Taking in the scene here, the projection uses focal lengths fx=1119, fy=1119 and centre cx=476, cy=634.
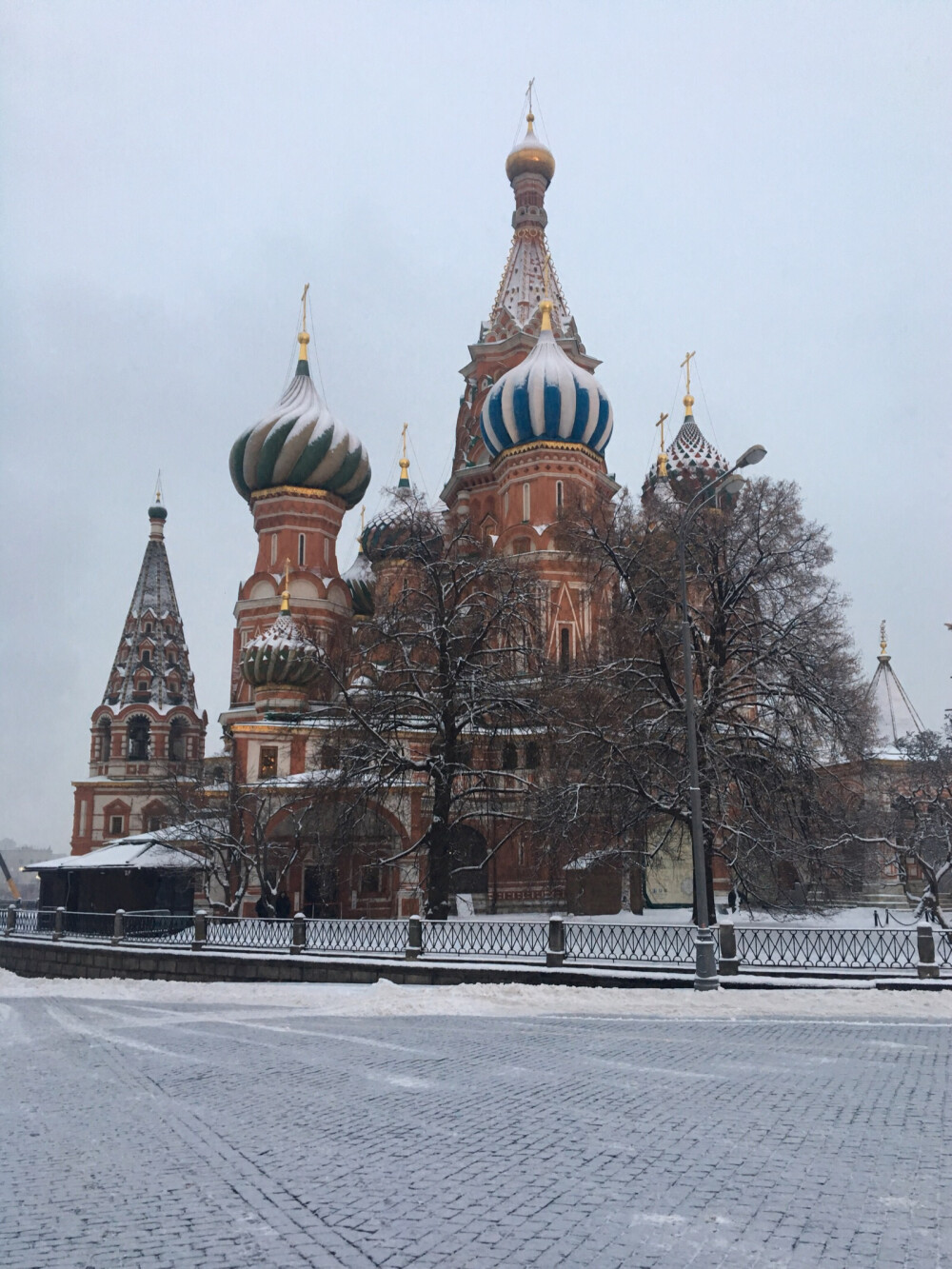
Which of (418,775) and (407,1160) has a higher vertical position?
(418,775)

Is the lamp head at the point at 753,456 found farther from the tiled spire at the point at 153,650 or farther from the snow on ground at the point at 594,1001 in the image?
the tiled spire at the point at 153,650

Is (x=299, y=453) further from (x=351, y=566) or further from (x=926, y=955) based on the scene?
(x=926, y=955)

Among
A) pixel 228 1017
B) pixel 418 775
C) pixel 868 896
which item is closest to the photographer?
pixel 228 1017

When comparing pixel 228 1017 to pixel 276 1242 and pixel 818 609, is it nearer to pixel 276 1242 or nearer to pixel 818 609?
pixel 276 1242

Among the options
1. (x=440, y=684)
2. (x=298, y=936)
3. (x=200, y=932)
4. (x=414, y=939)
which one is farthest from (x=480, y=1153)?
(x=440, y=684)

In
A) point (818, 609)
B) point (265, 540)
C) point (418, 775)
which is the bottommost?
point (418, 775)

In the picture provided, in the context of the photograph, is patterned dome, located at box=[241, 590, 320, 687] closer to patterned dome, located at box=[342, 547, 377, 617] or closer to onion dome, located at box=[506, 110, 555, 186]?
patterned dome, located at box=[342, 547, 377, 617]

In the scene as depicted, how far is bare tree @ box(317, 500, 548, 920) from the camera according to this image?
71.6ft

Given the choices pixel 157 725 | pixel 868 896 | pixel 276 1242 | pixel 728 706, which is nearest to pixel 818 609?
pixel 728 706

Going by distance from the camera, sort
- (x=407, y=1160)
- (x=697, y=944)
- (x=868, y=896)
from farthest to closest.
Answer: (x=868, y=896)
(x=697, y=944)
(x=407, y=1160)

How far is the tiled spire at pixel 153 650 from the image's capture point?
4781 centimetres

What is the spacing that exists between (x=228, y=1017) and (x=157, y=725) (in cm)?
3574

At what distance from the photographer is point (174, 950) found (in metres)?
21.4

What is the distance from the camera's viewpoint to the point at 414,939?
17859 mm
